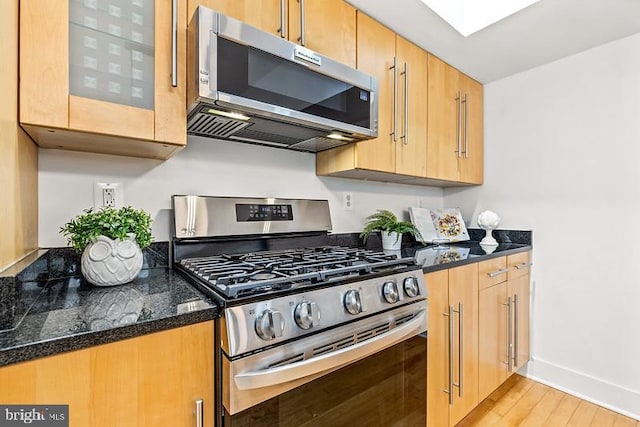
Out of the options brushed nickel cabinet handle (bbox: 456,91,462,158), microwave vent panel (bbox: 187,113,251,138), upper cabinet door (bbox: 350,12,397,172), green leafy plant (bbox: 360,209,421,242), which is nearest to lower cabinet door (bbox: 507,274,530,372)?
green leafy plant (bbox: 360,209,421,242)

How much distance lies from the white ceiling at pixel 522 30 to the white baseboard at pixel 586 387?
6.32 feet

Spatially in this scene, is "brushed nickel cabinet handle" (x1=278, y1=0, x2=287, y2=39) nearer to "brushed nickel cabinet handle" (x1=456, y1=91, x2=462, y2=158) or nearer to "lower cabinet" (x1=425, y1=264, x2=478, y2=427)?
"lower cabinet" (x1=425, y1=264, x2=478, y2=427)

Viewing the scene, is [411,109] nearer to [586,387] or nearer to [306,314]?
[306,314]

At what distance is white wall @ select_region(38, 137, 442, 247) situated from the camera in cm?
112

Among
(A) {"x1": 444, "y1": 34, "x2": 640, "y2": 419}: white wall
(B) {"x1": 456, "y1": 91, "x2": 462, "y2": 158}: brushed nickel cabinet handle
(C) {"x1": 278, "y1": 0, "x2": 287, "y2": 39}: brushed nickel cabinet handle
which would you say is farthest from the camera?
(B) {"x1": 456, "y1": 91, "x2": 462, "y2": 158}: brushed nickel cabinet handle

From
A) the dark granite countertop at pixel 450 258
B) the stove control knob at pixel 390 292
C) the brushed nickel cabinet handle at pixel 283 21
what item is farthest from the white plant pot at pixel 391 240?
the brushed nickel cabinet handle at pixel 283 21

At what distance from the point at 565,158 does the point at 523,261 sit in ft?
2.35

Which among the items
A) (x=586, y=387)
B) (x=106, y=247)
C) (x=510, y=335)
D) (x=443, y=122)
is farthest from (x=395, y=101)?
(x=586, y=387)

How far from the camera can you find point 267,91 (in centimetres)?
114

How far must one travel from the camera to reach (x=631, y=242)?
1799 mm

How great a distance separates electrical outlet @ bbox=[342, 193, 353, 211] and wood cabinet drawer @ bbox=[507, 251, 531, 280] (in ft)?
3.31

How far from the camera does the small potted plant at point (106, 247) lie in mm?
976

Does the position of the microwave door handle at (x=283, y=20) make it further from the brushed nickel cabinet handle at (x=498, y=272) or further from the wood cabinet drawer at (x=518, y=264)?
the wood cabinet drawer at (x=518, y=264)

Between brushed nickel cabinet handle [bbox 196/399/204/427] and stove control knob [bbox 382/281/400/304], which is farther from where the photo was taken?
stove control knob [bbox 382/281/400/304]
